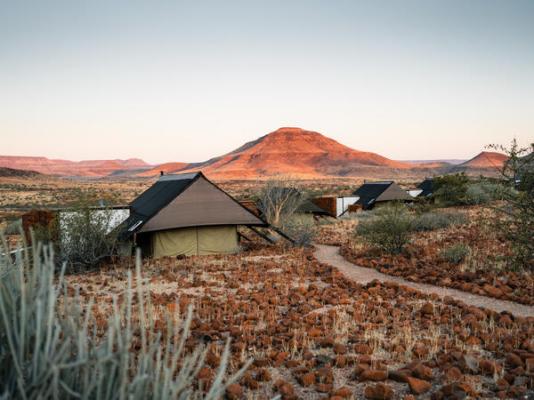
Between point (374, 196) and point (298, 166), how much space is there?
125540 millimetres

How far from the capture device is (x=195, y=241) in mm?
16031

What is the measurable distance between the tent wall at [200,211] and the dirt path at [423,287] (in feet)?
9.35

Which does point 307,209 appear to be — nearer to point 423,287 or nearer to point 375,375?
point 423,287

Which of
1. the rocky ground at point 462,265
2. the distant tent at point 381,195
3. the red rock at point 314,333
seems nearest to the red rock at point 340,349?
the red rock at point 314,333

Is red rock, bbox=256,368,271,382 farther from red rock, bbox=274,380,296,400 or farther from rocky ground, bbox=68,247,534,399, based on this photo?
red rock, bbox=274,380,296,400

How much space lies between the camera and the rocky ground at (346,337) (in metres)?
5.09

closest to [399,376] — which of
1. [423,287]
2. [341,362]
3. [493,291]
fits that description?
[341,362]

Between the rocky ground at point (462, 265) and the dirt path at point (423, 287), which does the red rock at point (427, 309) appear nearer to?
the dirt path at point (423, 287)

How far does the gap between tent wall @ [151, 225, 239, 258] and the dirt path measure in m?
2.90

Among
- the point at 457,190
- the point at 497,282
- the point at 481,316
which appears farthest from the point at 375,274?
the point at 457,190

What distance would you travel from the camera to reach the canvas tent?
50.5 feet

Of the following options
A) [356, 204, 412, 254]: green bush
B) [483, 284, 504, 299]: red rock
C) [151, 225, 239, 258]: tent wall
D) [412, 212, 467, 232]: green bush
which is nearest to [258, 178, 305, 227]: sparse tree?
[412, 212, 467, 232]: green bush

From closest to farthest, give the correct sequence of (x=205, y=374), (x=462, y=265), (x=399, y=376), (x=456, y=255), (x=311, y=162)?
(x=205, y=374) < (x=399, y=376) < (x=462, y=265) < (x=456, y=255) < (x=311, y=162)

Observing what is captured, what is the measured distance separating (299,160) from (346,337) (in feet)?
523
